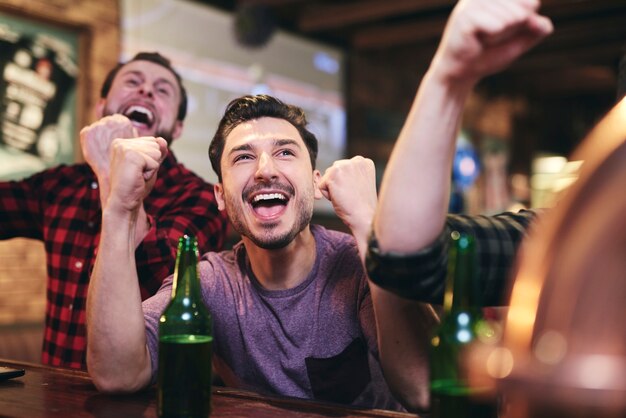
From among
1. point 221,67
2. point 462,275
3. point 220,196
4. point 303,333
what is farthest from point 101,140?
point 221,67

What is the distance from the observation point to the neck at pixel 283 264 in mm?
1626

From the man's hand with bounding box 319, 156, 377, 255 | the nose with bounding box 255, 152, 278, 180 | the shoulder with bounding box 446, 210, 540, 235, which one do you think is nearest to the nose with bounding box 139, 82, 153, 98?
the nose with bounding box 255, 152, 278, 180

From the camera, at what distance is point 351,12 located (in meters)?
5.68

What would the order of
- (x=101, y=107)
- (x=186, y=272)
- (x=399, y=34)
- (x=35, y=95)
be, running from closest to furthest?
1. (x=186, y=272)
2. (x=101, y=107)
3. (x=35, y=95)
4. (x=399, y=34)

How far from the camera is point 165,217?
204cm

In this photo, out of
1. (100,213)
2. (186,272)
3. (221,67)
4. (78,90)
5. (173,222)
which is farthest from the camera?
(221,67)

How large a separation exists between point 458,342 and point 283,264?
29.2 inches

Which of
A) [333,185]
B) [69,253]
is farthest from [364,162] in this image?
[69,253]

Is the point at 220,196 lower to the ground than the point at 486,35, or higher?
lower

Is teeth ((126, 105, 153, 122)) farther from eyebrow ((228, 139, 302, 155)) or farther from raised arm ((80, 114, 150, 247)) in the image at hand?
eyebrow ((228, 139, 302, 155))

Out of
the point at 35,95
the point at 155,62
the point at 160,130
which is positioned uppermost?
the point at 35,95

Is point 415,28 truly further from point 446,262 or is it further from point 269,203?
point 446,262

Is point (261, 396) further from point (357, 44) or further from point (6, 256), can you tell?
point (357, 44)

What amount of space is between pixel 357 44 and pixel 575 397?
6.20 metres
